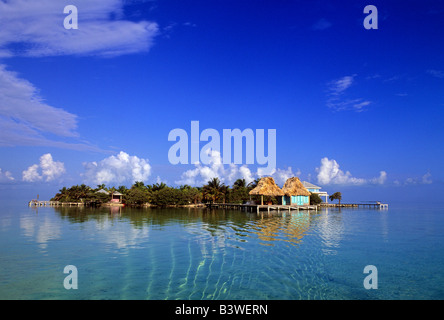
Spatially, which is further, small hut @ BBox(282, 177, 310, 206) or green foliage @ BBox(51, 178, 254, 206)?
green foliage @ BBox(51, 178, 254, 206)

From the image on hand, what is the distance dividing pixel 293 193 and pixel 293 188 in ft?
2.86

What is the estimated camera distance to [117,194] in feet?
227

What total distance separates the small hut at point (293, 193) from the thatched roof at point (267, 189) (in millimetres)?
1552

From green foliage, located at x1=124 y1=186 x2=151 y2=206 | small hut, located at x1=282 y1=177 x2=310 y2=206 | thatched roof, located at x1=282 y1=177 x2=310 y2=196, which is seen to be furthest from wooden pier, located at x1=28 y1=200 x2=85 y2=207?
thatched roof, located at x1=282 y1=177 x2=310 y2=196

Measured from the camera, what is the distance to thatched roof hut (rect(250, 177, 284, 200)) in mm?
46750

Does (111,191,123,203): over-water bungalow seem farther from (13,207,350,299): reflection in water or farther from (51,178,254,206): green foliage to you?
(13,207,350,299): reflection in water

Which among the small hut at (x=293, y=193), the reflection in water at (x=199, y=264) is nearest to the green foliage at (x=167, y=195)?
the small hut at (x=293, y=193)

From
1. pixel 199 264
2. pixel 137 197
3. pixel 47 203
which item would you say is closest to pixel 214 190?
pixel 137 197

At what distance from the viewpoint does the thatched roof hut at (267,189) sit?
46750 millimetres

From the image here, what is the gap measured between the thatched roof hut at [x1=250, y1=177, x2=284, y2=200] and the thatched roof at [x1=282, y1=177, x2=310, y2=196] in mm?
1342

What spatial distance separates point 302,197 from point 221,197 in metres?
22.0
